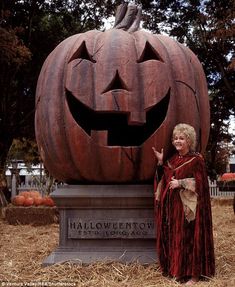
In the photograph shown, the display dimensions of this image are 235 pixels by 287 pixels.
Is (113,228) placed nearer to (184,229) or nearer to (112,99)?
(184,229)

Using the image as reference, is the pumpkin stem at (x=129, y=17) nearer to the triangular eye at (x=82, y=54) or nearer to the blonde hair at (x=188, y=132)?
the triangular eye at (x=82, y=54)

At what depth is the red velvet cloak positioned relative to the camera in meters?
3.68

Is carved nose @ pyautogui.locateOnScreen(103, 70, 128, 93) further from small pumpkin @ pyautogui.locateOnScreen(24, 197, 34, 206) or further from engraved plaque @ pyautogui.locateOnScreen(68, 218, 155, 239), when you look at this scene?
small pumpkin @ pyautogui.locateOnScreen(24, 197, 34, 206)

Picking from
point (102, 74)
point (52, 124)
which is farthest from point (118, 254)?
point (102, 74)

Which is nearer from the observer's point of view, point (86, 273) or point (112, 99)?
point (86, 273)

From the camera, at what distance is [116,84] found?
427 cm

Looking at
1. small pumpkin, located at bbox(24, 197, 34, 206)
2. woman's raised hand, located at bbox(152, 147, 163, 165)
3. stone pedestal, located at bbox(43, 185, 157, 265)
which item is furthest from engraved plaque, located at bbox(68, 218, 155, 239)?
small pumpkin, located at bbox(24, 197, 34, 206)

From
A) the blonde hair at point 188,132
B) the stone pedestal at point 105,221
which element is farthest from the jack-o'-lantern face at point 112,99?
the blonde hair at point 188,132

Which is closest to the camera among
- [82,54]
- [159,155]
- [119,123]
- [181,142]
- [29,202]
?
[181,142]

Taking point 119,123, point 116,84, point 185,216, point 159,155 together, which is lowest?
point 185,216

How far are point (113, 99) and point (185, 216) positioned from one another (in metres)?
1.10

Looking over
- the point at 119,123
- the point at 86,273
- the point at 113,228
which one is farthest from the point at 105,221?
the point at 119,123

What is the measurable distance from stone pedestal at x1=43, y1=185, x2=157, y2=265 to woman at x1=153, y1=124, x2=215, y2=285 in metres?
0.34

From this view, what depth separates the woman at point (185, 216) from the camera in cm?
368
